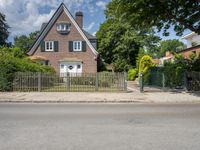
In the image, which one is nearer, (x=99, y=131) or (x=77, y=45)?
(x=99, y=131)

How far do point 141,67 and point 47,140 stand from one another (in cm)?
2323

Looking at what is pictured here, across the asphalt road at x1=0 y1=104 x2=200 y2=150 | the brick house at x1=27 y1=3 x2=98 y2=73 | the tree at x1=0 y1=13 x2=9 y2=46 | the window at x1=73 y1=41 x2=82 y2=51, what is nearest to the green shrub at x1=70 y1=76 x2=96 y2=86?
the asphalt road at x1=0 y1=104 x2=200 y2=150

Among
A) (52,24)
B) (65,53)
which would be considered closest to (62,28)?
(52,24)

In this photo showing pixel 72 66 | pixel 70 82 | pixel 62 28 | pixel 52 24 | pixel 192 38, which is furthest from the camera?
pixel 192 38

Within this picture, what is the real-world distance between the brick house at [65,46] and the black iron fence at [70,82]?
18193 millimetres

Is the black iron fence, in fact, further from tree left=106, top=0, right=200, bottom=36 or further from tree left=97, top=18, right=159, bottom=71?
tree left=97, top=18, right=159, bottom=71

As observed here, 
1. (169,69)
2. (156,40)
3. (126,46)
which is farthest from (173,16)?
(156,40)

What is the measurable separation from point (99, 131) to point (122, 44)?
133 ft

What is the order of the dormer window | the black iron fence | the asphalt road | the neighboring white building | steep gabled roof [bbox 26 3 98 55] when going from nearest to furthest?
the asphalt road
the black iron fence
steep gabled roof [bbox 26 3 98 55]
the dormer window
the neighboring white building

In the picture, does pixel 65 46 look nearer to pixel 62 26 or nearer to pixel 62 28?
pixel 62 28

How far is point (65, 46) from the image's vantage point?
40062 millimetres

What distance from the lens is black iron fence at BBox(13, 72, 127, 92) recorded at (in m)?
21.0

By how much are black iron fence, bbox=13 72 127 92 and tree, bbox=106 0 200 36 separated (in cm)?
501

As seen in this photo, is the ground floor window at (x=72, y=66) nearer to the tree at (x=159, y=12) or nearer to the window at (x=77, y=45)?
the window at (x=77, y=45)
